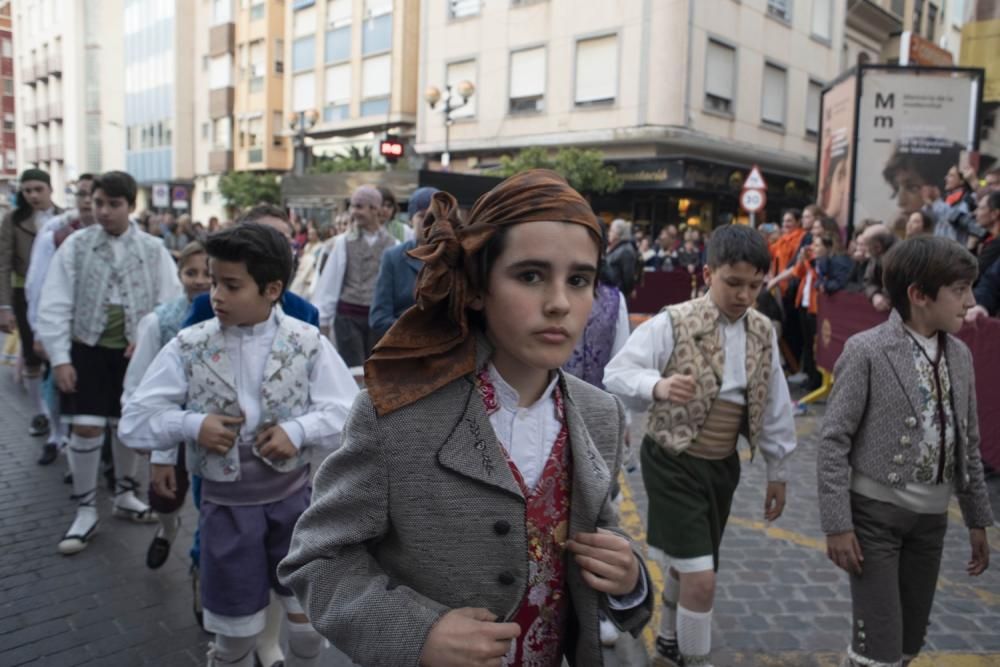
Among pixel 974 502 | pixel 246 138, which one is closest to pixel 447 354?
pixel 974 502

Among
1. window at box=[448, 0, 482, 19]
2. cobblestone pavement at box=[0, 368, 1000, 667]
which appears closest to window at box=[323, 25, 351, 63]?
window at box=[448, 0, 482, 19]

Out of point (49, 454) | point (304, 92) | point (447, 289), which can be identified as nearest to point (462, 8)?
point (304, 92)

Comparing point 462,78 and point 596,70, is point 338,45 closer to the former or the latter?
point 462,78

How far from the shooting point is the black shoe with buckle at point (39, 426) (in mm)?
7491

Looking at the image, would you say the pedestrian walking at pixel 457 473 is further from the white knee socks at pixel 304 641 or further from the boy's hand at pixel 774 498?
the boy's hand at pixel 774 498

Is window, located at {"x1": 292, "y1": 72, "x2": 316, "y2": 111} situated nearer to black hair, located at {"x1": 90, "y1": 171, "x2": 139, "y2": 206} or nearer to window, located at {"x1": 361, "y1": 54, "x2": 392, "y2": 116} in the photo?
window, located at {"x1": 361, "y1": 54, "x2": 392, "y2": 116}

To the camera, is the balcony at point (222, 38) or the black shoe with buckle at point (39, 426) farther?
the balcony at point (222, 38)

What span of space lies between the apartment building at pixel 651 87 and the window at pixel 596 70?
0.04m

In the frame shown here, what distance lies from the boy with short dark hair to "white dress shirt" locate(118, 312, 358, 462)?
1.93 metres

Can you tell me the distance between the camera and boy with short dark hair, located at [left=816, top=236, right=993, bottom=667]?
2.86 meters

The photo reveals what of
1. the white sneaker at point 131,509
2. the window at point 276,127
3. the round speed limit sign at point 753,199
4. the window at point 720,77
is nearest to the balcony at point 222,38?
the window at point 276,127

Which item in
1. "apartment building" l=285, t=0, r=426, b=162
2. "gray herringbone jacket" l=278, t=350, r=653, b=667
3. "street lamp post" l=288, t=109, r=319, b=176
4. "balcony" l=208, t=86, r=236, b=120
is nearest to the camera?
"gray herringbone jacket" l=278, t=350, r=653, b=667

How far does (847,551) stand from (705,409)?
2.64ft

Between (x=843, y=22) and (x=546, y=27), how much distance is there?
1263 centimetres
